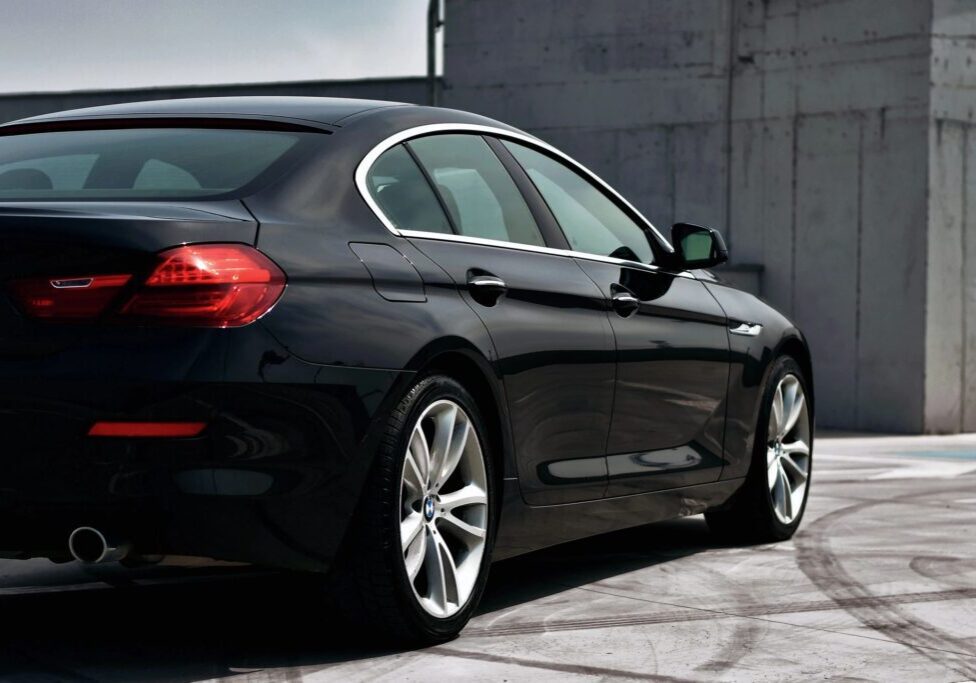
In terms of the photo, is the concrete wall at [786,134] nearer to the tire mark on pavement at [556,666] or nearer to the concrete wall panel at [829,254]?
the concrete wall panel at [829,254]


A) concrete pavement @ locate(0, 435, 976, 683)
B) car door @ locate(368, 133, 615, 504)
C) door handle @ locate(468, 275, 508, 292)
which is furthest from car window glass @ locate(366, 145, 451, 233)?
concrete pavement @ locate(0, 435, 976, 683)

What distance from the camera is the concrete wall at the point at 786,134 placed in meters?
15.5

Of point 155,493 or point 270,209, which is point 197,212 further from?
point 155,493

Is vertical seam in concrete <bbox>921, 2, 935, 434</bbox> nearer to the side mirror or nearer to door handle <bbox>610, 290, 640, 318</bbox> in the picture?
the side mirror

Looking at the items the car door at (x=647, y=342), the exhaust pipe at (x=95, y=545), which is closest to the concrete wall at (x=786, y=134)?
the car door at (x=647, y=342)

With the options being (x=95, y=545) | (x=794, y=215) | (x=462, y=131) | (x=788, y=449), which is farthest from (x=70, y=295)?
(x=794, y=215)

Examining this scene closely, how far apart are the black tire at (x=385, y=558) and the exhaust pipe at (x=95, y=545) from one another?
2.05ft

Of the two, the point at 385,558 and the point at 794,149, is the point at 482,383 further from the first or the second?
the point at 794,149

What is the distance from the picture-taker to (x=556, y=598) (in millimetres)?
5410

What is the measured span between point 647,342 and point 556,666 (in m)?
1.69

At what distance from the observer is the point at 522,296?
4.96 meters

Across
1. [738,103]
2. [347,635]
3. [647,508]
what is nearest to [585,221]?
[647,508]

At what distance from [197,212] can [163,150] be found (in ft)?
2.26

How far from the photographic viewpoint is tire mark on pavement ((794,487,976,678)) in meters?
4.52
